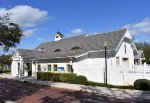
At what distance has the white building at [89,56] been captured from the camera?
2931 cm

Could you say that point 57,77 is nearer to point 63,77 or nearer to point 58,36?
point 63,77

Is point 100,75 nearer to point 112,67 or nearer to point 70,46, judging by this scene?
point 112,67

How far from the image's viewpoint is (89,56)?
3244 centimetres

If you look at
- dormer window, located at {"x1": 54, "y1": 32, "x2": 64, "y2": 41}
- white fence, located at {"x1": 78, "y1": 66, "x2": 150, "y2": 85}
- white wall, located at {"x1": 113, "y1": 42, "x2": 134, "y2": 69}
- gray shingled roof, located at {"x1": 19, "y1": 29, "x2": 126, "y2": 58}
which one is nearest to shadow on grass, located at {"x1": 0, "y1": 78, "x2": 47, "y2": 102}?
white fence, located at {"x1": 78, "y1": 66, "x2": 150, "y2": 85}

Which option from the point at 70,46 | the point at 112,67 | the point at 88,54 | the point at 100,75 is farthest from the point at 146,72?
the point at 70,46

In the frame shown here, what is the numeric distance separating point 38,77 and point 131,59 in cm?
1220

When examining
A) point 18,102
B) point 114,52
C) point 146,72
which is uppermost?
point 114,52

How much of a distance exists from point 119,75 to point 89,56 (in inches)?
296

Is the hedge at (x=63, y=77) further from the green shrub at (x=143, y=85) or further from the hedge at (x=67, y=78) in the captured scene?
the green shrub at (x=143, y=85)

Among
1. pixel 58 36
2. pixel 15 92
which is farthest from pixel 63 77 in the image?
pixel 58 36

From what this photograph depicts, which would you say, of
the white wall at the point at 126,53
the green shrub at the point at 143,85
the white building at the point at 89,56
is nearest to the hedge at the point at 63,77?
the white building at the point at 89,56

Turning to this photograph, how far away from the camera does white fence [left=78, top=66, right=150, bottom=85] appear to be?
23469 millimetres

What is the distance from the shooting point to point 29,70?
41.1 metres

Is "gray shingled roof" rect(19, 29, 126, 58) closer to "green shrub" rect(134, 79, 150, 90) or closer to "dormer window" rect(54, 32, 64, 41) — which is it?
"dormer window" rect(54, 32, 64, 41)
